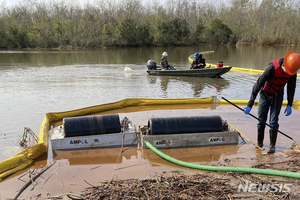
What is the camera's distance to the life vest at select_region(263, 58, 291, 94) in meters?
4.04

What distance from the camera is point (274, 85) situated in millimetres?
4184

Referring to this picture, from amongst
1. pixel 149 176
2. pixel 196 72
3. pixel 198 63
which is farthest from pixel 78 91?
pixel 149 176

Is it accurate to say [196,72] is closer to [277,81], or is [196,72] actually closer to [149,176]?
[277,81]

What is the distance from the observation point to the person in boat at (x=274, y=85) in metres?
3.89

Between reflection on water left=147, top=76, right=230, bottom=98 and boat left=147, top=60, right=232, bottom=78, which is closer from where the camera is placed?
reflection on water left=147, top=76, right=230, bottom=98

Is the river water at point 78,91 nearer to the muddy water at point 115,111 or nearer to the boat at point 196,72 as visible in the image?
the muddy water at point 115,111

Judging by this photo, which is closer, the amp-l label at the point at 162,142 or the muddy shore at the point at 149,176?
the muddy shore at the point at 149,176

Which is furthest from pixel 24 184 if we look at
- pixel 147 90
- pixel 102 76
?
pixel 102 76

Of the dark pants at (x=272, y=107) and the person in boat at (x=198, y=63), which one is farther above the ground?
the person in boat at (x=198, y=63)

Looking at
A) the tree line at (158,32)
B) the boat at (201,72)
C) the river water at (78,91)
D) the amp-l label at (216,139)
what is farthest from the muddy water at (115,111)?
the tree line at (158,32)

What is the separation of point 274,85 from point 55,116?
519 cm

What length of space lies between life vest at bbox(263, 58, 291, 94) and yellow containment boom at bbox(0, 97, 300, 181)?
10.9ft

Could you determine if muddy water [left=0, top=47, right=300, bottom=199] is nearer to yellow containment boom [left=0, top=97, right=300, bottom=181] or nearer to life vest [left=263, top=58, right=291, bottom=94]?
yellow containment boom [left=0, top=97, right=300, bottom=181]

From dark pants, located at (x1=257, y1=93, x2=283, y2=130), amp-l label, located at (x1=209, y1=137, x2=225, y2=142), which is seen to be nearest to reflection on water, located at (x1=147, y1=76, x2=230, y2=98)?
amp-l label, located at (x1=209, y1=137, x2=225, y2=142)
